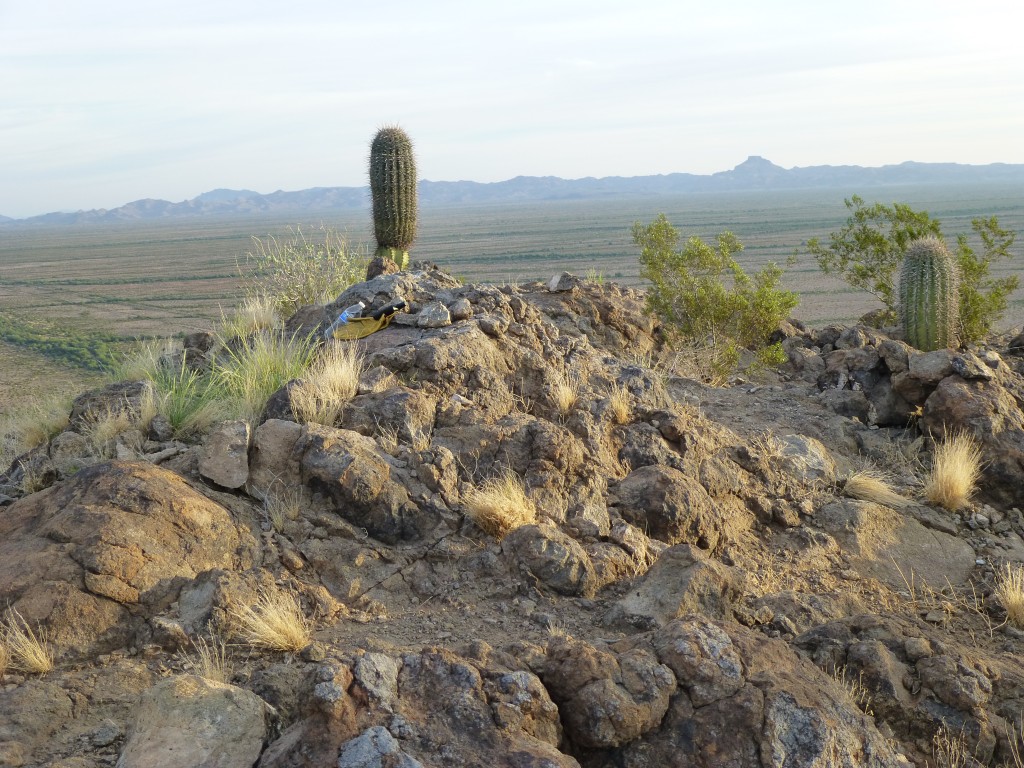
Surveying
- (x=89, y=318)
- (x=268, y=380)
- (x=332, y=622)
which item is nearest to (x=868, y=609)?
(x=332, y=622)

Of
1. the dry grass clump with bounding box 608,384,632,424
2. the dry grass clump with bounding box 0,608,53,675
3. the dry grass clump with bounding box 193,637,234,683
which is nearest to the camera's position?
the dry grass clump with bounding box 193,637,234,683

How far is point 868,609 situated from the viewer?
5.05 metres

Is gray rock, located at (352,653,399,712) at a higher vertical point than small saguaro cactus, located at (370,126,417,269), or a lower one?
lower

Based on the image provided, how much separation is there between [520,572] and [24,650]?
235 centimetres

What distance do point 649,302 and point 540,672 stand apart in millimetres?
8184

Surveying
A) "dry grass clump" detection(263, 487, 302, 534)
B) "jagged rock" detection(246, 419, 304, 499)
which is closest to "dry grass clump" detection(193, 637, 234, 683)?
"dry grass clump" detection(263, 487, 302, 534)

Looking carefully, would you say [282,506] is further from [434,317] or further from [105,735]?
[434,317]

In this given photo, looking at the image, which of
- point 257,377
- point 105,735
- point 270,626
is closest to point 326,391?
point 257,377

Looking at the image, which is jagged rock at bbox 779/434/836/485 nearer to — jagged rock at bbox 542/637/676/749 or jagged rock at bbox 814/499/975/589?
jagged rock at bbox 814/499/975/589

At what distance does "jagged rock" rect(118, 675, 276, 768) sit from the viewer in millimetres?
3131

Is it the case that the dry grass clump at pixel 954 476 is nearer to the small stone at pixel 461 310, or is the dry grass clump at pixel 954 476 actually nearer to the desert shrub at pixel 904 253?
the small stone at pixel 461 310

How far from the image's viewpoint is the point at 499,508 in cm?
510

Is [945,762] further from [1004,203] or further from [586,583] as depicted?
[1004,203]

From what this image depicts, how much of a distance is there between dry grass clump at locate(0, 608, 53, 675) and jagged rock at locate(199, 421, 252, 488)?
1.37m
